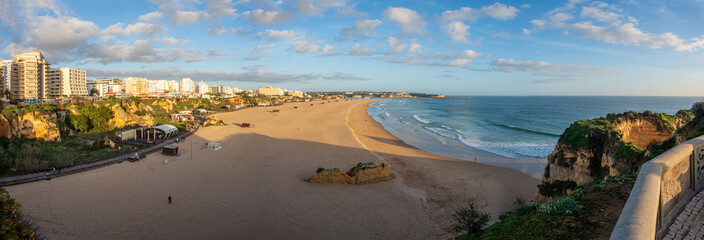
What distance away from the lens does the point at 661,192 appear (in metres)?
4.17

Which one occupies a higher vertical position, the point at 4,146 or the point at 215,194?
the point at 4,146

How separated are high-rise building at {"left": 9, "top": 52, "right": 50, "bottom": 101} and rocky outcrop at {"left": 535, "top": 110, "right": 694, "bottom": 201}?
3344 inches

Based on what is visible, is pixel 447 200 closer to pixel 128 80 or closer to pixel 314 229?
pixel 314 229

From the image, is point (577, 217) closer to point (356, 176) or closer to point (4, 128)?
point (356, 176)

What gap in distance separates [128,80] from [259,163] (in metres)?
123

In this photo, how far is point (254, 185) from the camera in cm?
1656

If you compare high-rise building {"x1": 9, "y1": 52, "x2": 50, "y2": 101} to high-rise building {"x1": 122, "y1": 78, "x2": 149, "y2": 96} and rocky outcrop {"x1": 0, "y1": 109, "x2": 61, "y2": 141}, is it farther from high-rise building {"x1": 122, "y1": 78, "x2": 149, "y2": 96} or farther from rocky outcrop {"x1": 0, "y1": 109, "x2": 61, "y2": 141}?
rocky outcrop {"x1": 0, "y1": 109, "x2": 61, "y2": 141}

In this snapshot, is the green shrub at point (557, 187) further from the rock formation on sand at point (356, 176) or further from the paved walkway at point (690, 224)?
the rock formation on sand at point (356, 176)

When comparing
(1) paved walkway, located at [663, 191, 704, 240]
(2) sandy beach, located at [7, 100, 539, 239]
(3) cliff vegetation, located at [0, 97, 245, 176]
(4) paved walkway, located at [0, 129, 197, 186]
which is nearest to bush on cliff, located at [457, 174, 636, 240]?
(1) paved walkway, located at [663, 191, 704, 240]

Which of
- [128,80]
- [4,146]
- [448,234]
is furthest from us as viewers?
[128,80]

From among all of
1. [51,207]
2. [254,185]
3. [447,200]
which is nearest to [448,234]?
[447,200]

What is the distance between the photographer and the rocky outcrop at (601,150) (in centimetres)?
952

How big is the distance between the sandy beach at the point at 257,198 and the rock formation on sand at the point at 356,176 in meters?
0.57

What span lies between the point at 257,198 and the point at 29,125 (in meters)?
20.6
